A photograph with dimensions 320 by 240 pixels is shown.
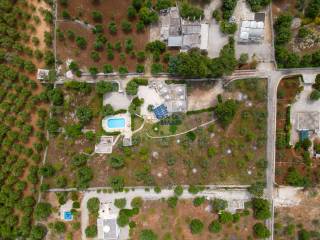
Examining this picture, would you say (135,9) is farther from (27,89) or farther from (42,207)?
(42,207)

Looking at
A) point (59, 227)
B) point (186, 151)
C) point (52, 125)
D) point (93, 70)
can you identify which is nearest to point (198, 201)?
point (186, 151)

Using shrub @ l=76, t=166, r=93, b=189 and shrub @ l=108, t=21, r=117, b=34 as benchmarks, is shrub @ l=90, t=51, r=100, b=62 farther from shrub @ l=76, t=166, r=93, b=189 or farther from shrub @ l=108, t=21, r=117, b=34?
shrub @ l=76, t=166, r=93, b=189

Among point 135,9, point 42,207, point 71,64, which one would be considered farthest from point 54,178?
point 135,9

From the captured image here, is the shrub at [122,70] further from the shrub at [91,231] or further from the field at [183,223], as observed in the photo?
the shrub at [91,231]

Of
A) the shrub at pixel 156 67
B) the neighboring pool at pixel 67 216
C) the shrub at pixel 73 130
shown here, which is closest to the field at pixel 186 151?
the shrub at pixel 73 130

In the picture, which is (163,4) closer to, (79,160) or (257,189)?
(79,160)

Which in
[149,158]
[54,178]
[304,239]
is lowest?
[304,239]
